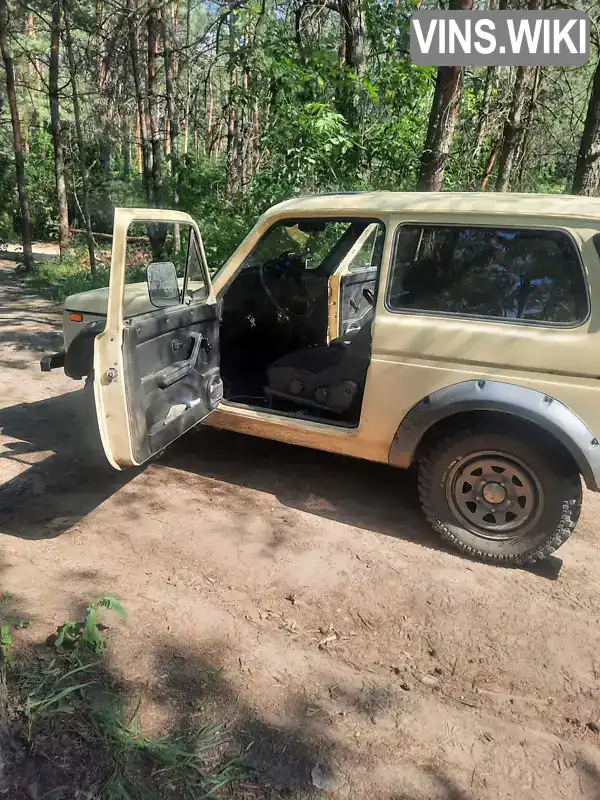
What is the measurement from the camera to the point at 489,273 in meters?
3.46

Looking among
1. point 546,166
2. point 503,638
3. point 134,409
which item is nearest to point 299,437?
point 134,409

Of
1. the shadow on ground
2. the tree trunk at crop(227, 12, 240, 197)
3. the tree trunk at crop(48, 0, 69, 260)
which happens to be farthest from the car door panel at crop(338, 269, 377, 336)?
the tree trunk at crop(48, 0, 69, 260)

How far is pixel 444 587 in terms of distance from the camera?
131 inches

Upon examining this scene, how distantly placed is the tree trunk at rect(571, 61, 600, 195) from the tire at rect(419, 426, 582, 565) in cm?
543

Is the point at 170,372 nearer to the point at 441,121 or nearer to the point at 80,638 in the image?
the point at 80,638

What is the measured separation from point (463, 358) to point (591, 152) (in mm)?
5399

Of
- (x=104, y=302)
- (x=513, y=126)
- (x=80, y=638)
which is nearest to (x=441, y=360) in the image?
(x=80, y=638)

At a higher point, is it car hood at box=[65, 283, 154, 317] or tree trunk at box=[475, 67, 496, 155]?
tree trunk at box=[475, 67, 496, 155]

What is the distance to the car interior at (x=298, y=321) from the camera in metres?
4.47

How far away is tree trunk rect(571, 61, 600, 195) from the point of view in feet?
23.7

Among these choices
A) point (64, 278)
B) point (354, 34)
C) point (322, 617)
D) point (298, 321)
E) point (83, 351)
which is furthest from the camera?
point (64, 278)

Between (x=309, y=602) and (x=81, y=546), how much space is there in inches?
54.2

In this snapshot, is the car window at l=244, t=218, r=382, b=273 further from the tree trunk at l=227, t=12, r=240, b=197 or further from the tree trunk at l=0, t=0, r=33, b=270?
the tree trunk at l=0, t=0, r=33, b=270

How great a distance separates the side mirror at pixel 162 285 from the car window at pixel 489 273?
4.51 feet
